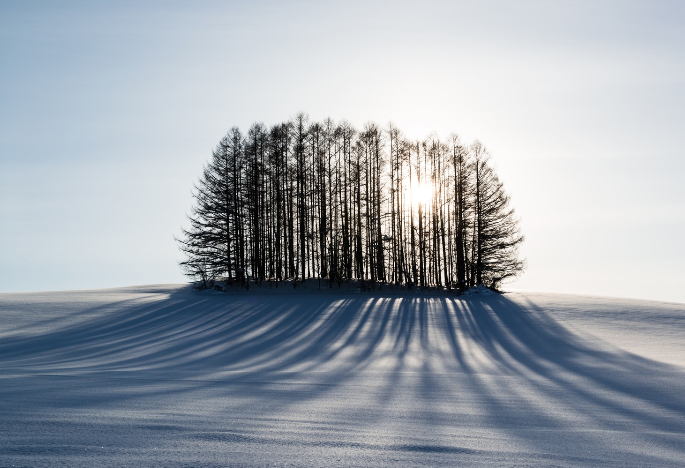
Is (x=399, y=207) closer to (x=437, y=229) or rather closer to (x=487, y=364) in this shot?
(x=437, y=229)

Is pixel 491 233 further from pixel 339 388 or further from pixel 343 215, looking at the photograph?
pixel 339 388

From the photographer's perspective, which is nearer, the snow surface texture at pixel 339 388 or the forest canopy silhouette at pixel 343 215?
the snow surface texture at pixel 339 388

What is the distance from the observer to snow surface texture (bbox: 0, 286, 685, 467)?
16.9 ft

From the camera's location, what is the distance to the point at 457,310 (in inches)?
1147

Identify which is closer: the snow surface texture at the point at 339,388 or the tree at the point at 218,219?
the snow surface texture at the point at 339,388

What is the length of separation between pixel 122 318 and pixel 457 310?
55.8 feet

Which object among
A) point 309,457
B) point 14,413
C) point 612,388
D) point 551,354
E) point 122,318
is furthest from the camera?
point 122,318

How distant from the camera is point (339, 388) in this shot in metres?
10.2

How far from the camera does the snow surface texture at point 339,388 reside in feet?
16.9

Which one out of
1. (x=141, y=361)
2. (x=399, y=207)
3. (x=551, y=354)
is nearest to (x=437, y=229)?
(x=399, y=207)

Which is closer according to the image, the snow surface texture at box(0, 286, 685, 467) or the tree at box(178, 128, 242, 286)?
the snow surface texture at box(0, 286, 685, 467)

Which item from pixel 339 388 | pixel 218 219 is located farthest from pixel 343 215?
pixel 339 388

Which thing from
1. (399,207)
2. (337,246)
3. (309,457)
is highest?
(399,207)

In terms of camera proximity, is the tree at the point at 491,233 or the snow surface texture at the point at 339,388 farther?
the tree at the point at 491,233
